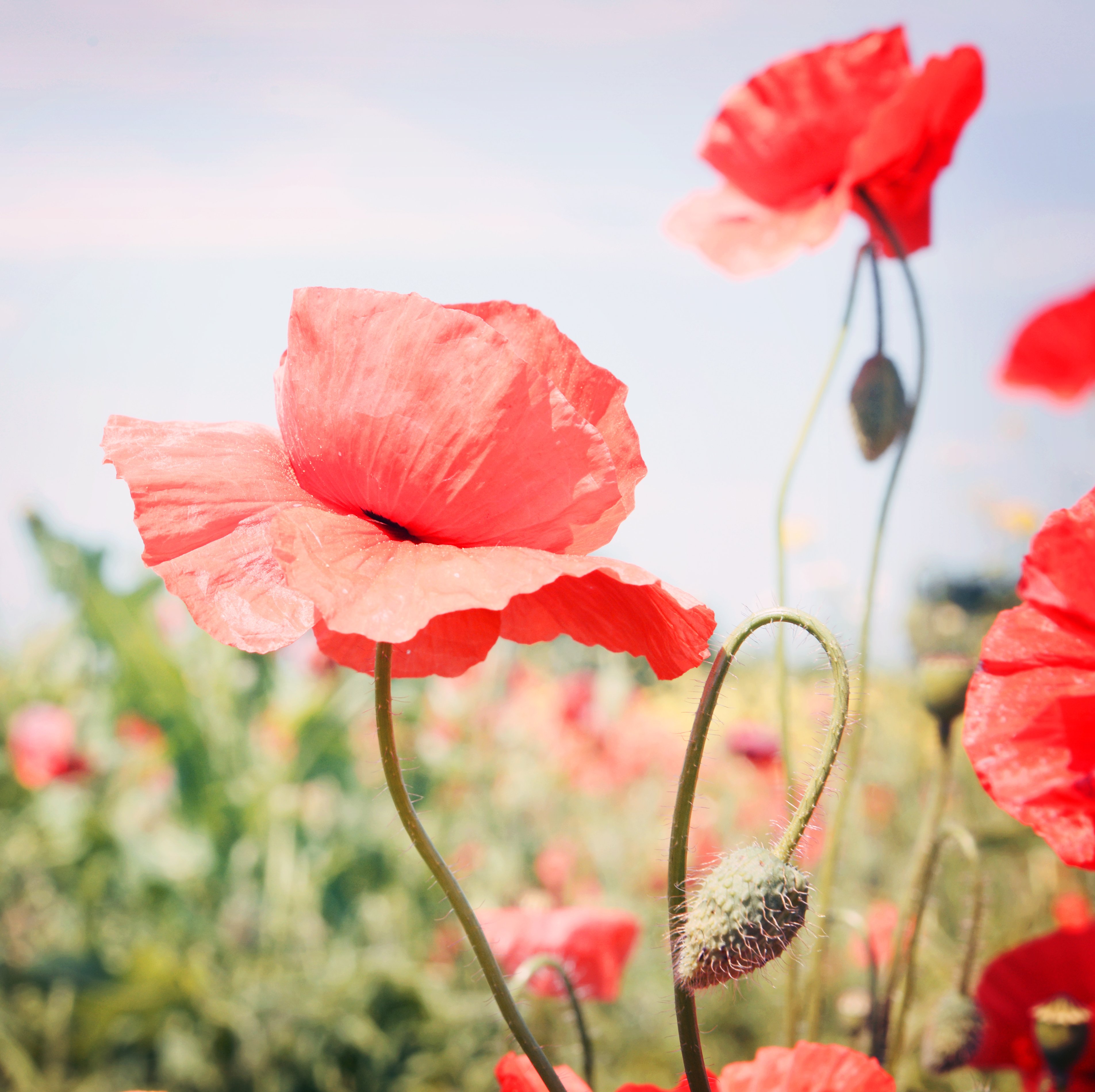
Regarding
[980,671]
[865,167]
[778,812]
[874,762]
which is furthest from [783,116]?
[874,762]

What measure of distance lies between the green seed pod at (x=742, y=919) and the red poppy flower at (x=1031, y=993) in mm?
378

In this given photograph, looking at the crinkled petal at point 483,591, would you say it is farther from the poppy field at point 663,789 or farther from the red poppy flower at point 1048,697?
the red poppy flower at point 1048,697

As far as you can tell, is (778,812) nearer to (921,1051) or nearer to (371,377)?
(921,1051)

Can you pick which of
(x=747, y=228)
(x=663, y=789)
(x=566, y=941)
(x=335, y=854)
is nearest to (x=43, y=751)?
(x=335, y=854)

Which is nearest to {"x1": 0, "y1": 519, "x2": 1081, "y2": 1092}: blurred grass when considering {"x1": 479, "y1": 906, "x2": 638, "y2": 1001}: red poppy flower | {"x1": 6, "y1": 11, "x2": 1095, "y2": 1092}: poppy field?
{"x1": 6, "y1": 11, "x2": 1095, "y2": 1092}: poppy field

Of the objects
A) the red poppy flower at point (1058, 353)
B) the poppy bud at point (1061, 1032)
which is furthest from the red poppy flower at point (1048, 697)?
the red poppy flower at point (1058, 353)

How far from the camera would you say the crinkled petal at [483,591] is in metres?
0.26

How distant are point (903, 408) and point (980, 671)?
0.29 meters

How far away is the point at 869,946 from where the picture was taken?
1.69 feet

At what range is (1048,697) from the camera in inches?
13.2

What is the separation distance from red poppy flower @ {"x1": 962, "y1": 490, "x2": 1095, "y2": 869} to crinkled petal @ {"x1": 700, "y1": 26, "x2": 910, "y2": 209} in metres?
0.37

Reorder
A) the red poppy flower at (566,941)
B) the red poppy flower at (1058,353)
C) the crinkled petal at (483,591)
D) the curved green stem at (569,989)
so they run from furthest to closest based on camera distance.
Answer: the red poppy flower at (1058,353)
the red poppy flower at (566,941)
the curved green stem at (569,989)
the crinkled petal at (483,591)

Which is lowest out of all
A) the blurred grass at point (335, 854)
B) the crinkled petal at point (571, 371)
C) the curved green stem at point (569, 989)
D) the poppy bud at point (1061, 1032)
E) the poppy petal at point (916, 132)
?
the blurred grass at point (335, 854)

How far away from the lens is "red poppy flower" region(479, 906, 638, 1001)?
2.23ft
